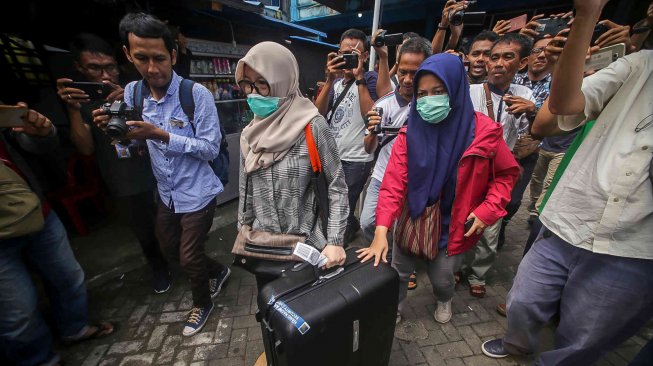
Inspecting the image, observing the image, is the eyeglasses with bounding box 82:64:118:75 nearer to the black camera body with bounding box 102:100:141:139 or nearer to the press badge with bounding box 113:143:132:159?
the press badge with bounding box 113:143:132:159

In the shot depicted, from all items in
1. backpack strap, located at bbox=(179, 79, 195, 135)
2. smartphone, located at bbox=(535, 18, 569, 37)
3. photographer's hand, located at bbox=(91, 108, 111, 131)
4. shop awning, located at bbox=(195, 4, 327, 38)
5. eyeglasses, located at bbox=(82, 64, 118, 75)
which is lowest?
photographer's hand, located at bbox=(91, 108, 111, 131)

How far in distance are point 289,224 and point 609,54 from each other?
1.82 m

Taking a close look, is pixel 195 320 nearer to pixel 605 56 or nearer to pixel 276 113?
pixel 276 113

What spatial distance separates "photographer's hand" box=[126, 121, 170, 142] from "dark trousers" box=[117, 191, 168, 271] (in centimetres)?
89

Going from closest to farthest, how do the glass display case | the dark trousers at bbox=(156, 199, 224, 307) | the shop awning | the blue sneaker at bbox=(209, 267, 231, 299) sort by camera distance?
1. the dark trousers at bbox=(156, 199, 224, 307)
2. the blue sneaker at bbox=(209, 267, 231, 299)
3. the shop awning
4. the glass display case

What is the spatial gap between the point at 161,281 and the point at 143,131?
1700 millimetres

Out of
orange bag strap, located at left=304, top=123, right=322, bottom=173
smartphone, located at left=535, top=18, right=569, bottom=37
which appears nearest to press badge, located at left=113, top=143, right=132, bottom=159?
orange bag strap, located at left=304, top=123, right=322, bottom=173

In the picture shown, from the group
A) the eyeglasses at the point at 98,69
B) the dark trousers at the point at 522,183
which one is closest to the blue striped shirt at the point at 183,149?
the eyeglasses at the point at 98,69

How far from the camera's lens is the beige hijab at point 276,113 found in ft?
4.72

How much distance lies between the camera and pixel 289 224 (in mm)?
1648

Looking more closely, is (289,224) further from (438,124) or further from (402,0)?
(402,0)

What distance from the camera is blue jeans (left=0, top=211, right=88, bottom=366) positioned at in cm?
158

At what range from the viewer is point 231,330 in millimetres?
2215

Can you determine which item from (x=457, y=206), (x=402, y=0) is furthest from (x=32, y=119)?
(x=402, y=0)
